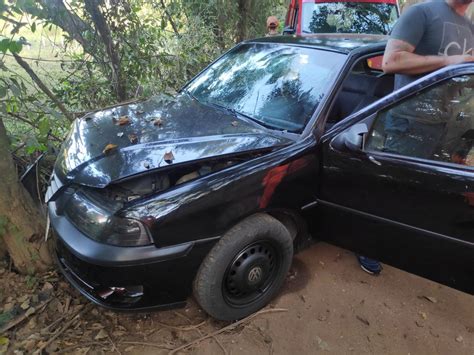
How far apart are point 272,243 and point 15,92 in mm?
1895

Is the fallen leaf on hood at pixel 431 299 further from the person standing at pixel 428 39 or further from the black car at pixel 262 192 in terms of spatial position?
the person standing at pixel 428 39

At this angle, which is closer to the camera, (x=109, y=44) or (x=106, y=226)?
(x=106, y=226)

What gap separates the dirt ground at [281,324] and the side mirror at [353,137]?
110 cm

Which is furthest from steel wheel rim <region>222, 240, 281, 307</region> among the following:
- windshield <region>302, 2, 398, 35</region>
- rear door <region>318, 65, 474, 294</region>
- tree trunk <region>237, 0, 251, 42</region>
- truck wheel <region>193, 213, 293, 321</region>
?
tree trunk <region>237, 0, 251, 42</region>

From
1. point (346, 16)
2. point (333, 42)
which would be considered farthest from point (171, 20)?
point (333, 42)

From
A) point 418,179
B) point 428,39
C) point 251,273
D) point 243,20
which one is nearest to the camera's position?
point 418,179

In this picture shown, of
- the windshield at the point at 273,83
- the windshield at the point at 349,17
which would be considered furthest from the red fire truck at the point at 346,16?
the windshield at the point at 273,83

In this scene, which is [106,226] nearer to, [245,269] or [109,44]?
[245,269]

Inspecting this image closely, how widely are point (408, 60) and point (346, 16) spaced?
397cm

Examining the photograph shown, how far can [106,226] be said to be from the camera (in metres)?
2.02

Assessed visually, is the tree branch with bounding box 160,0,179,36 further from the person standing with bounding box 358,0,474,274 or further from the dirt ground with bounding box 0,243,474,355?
the dirt ground with bounding box 0,243,474,355

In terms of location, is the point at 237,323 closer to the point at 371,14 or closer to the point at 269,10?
the point at 371,14

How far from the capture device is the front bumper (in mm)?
1979

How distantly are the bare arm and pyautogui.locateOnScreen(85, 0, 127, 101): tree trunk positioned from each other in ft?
10.8
